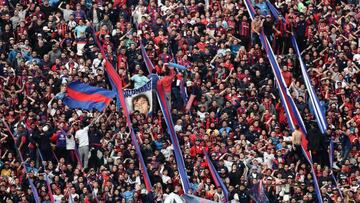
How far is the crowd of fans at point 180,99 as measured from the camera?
163ft

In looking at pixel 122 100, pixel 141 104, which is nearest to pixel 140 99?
pixel 141 104

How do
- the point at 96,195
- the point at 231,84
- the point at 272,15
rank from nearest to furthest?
the point at 96,195
the point at 231,84
the point at 272,15

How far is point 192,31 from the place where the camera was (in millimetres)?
55594

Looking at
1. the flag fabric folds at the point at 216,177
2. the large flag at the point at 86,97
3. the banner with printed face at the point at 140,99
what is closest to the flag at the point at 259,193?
the flag fabric folds at the point at 216,177

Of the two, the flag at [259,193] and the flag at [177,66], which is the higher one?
the flag at [177,66]

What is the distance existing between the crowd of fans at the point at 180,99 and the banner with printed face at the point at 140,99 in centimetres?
32

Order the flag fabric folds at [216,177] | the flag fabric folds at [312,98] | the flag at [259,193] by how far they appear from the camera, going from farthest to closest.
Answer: the flag fabric folds at [312,98] < the flag at [259,193] < the flag fabric folds at [216,177]

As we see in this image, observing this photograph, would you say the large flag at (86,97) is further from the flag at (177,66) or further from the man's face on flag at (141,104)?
the flag at (177,66)

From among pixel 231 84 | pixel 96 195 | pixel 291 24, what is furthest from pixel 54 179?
pixel 291 24

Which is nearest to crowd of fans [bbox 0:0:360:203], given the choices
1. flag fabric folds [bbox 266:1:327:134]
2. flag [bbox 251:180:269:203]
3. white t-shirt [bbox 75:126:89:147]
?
white t-shirt [bbox 75:126:89:147]

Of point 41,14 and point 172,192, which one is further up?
point 41,14

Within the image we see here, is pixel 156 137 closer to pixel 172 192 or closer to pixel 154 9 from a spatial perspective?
pixel 172 192

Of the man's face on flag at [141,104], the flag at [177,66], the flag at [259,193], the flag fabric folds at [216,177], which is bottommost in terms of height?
the flag at [259,193]

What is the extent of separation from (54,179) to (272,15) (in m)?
11.7
